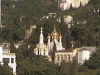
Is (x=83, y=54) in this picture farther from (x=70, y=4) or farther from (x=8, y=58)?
(x=70, y=4)

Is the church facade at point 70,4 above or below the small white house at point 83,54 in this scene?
above

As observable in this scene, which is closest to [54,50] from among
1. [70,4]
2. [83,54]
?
[83,54]

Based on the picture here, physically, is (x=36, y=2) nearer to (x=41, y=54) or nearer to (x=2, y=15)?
(x=2, y=15)

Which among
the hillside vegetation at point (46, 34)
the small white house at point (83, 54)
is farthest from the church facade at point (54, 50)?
the small white house at point (83, 54)

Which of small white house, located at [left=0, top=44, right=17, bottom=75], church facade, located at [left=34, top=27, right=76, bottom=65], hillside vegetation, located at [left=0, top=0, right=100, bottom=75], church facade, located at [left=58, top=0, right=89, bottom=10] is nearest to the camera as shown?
hillside vegetation, located at [left=0, top=0, right=100, bottom=75]

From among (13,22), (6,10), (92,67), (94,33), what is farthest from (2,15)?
(92,67)

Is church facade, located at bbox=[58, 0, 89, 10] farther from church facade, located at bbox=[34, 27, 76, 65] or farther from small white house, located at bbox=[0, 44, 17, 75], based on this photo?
small white house, located at bbox=[0, 44, 17, 75]

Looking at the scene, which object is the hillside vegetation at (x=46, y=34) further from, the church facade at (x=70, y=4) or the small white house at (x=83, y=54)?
the church facade at (x=70, y=4)

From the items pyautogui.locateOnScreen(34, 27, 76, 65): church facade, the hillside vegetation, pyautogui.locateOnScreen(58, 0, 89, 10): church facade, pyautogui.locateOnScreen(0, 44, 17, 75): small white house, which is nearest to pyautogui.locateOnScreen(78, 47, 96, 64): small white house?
the hillside vegetation
